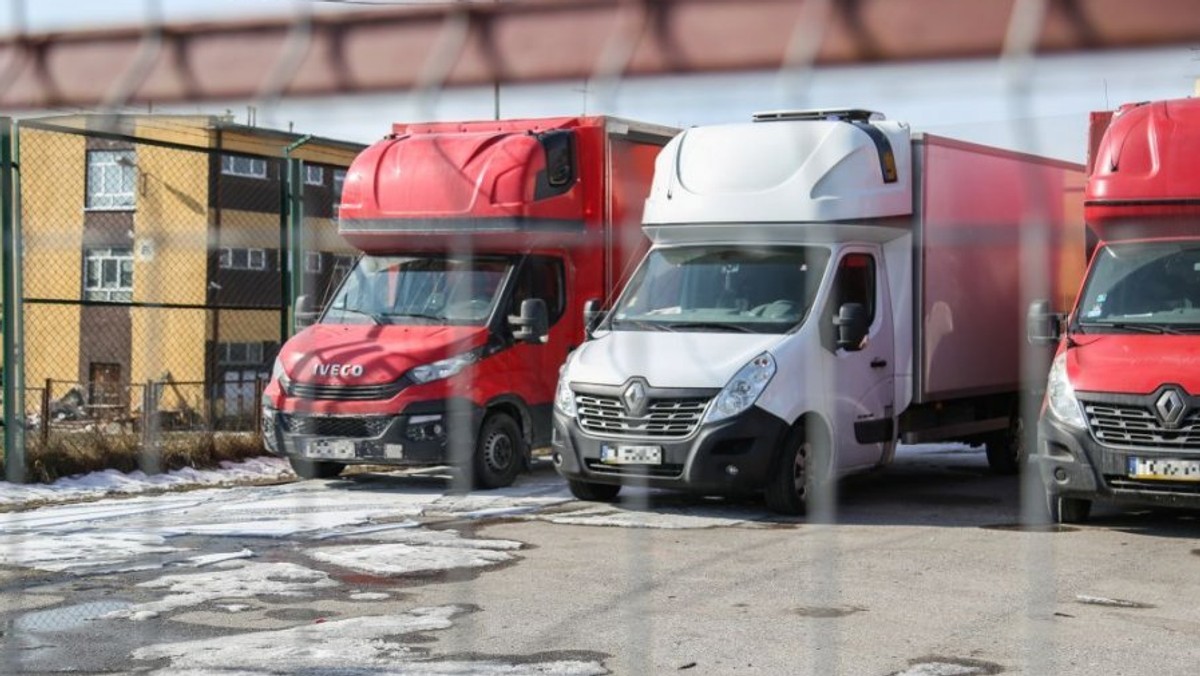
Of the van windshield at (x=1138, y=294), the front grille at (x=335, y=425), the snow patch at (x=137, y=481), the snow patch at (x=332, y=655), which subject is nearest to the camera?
the snow patch at (x=332, y=655)

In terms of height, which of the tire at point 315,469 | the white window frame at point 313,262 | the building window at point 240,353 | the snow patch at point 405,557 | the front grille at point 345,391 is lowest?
the snow patch at point 405,557

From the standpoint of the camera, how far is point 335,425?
1266cm

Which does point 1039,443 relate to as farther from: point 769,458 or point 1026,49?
point 1026,49

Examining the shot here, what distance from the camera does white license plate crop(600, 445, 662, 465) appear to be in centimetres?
1073

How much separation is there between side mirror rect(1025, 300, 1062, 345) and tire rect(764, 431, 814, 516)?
157 centimetres

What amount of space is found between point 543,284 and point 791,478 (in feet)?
9.80

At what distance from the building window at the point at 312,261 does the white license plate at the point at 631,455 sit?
20.7ft

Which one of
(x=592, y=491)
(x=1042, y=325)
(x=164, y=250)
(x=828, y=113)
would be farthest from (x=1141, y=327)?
(x=164, y=250)

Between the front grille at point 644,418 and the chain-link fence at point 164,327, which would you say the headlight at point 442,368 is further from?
the front grille at point 644,418

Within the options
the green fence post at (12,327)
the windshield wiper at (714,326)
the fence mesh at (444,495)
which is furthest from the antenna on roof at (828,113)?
the green fence post at (12,327)

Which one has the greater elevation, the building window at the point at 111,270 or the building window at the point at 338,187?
the building window at the point at 338,187

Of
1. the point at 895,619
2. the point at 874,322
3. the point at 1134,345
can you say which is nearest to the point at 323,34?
the point at 895,619

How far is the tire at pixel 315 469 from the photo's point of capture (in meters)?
13.6

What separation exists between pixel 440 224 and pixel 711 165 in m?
2.19
